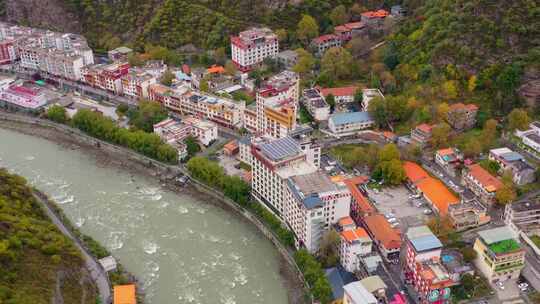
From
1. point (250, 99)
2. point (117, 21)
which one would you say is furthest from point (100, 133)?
point (117, 21)

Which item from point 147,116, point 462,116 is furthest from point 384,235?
point 147,116

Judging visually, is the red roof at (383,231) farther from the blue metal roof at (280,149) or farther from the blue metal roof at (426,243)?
the blue metal roof at (280,149)

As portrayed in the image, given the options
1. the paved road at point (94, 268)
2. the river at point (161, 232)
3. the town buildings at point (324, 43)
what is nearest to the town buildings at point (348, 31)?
the town buildings at point (324, 43)

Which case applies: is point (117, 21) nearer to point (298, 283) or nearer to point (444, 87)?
point (444, 87)

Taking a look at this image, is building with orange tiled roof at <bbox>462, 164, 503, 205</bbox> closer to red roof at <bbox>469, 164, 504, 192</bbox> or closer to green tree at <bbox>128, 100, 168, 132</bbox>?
red roof at <bbox>469, 164, 504, 192</bbox>

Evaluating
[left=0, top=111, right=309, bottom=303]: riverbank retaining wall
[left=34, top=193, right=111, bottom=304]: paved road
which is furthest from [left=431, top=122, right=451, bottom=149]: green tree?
[left=34, top=193, right=111, bottom=304]: paved road
